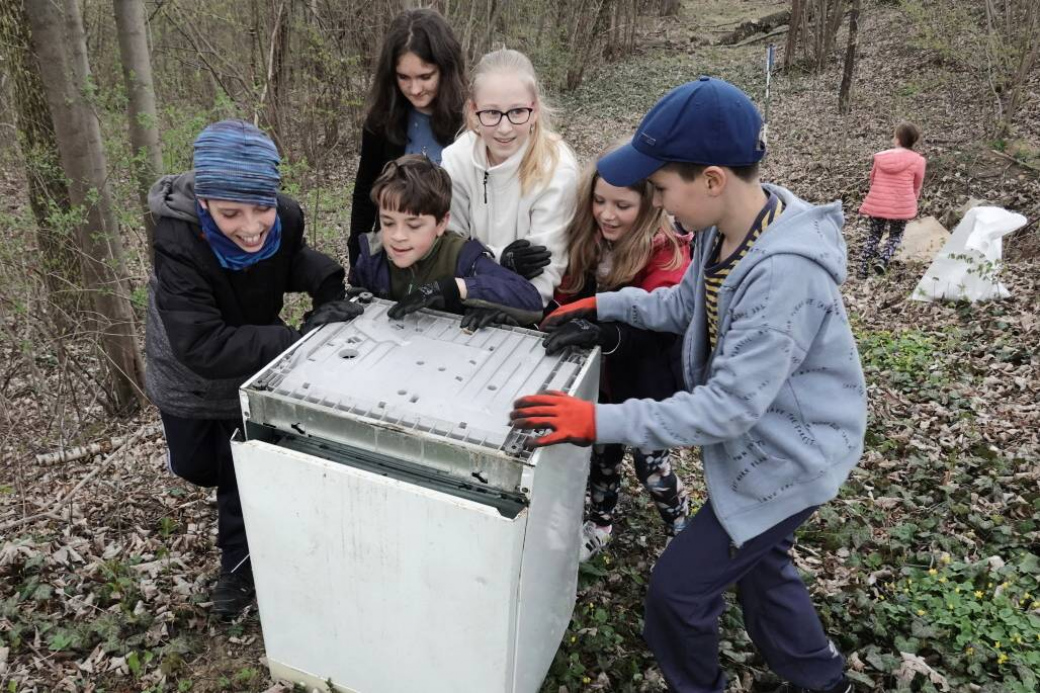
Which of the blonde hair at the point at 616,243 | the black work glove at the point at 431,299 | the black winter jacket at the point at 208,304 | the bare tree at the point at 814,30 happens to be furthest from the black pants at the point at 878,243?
the bare tree at the point at 814,30

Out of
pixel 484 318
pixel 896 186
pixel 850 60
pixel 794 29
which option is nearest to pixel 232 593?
pixel 484 318

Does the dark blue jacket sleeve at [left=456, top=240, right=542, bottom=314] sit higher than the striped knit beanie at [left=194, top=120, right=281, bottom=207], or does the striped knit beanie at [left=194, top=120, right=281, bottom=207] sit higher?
the striped knit beanie at [left=194, top=120, right=281, bottom=207]

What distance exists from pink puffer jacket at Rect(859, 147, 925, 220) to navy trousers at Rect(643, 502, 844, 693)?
704 centimetres

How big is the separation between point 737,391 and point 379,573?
4.03 feet

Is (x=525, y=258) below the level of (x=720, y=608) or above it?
above

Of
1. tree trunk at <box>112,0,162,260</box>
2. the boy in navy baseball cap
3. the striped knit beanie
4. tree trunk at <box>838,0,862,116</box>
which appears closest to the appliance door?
the boy in navy baseball cap

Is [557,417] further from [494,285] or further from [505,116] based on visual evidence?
[505,116]

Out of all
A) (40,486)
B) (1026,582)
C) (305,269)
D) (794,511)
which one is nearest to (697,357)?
(794,511)

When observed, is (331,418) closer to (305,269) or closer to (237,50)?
(305,269)

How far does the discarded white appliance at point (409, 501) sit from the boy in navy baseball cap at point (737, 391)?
18 cm

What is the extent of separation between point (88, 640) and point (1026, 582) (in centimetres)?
419

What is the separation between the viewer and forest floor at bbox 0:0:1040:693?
2.88 meters

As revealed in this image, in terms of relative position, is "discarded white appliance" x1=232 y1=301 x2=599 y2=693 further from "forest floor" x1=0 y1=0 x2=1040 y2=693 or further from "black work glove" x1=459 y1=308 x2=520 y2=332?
"forest floor" x1=0 y1=0 x2=1040 y2=693

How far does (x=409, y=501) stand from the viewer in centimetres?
197
